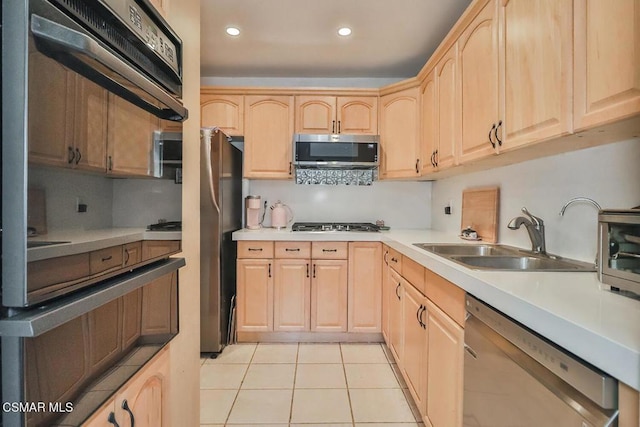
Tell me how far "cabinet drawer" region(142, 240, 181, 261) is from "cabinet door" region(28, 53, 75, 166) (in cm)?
34

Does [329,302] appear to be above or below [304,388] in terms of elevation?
above

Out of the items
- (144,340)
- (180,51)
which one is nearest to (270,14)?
(180,51)

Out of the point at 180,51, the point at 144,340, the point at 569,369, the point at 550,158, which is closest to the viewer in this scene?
the point at 569,369

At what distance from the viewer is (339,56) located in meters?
2.67

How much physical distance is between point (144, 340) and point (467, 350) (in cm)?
103

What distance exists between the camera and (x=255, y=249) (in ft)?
8.43

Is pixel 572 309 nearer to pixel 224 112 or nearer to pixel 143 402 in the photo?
pixel 143 402

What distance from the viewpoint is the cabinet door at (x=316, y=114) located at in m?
2.85

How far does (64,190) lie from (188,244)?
65cm

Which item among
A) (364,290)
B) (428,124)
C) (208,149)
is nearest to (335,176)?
(428,124)

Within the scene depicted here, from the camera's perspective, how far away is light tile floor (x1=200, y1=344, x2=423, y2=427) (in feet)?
5.50

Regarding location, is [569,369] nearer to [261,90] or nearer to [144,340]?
[144,340]

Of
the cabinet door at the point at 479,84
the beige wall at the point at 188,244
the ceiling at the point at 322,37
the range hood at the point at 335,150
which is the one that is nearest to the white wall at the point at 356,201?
the range hood at the point at 335,150

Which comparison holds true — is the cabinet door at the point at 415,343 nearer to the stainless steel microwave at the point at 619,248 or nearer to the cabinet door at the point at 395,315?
the cabinet door at the point at 395,315
